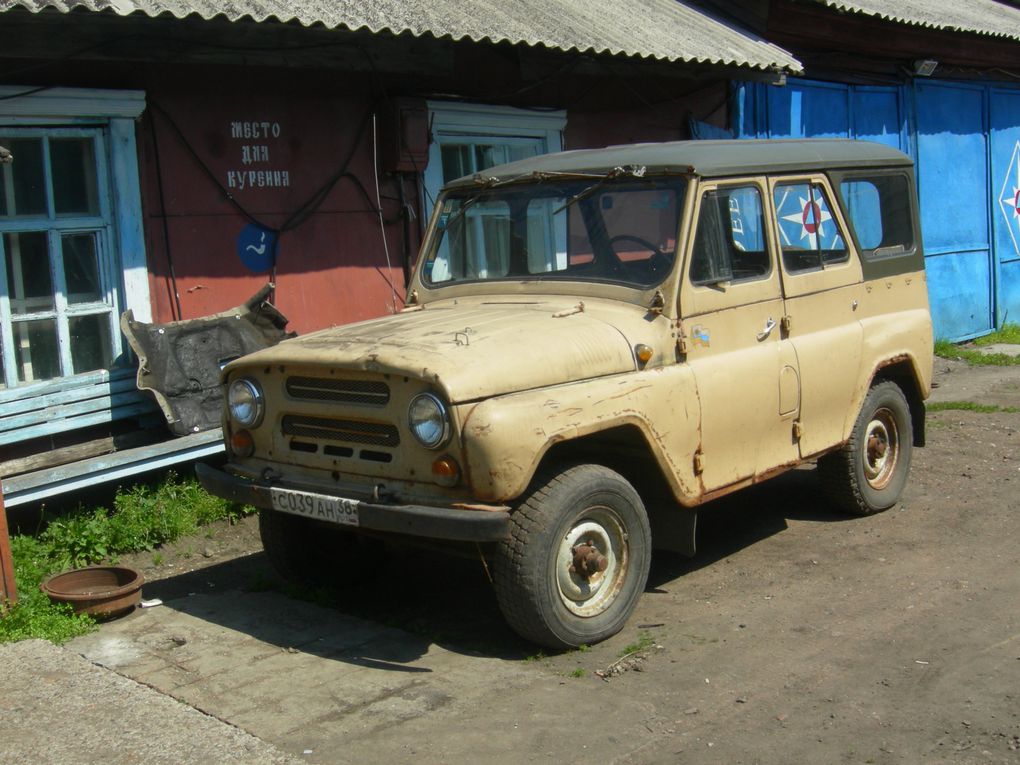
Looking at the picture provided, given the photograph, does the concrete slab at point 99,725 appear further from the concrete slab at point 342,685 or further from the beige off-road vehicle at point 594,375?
the beige off-road vehicle at point 594,375

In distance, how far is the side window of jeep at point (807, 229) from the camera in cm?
573

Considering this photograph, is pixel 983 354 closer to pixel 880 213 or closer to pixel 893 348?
pixel 880 213

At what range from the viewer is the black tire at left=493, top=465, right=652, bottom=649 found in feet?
14.4

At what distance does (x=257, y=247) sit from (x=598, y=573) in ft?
11.7

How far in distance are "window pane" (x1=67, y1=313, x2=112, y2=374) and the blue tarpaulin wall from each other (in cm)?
667

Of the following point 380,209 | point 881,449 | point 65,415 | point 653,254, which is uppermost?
point 380,209

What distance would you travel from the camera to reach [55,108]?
6254mm

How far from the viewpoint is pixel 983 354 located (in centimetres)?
1216

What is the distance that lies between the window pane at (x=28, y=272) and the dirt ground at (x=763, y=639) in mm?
1513

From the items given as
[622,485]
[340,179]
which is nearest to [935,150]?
[340,179]

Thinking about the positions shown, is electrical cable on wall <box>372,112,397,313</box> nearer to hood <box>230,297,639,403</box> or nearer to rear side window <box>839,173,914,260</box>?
hood <box>230,297,639,403</box>

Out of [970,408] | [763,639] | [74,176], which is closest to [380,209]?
[74,176]

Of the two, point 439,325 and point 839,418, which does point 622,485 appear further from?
point 839,418

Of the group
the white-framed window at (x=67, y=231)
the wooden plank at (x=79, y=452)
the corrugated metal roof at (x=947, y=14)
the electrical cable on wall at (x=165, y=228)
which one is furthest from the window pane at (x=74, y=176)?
the corrugated metal roof at (x=947, y=14)
